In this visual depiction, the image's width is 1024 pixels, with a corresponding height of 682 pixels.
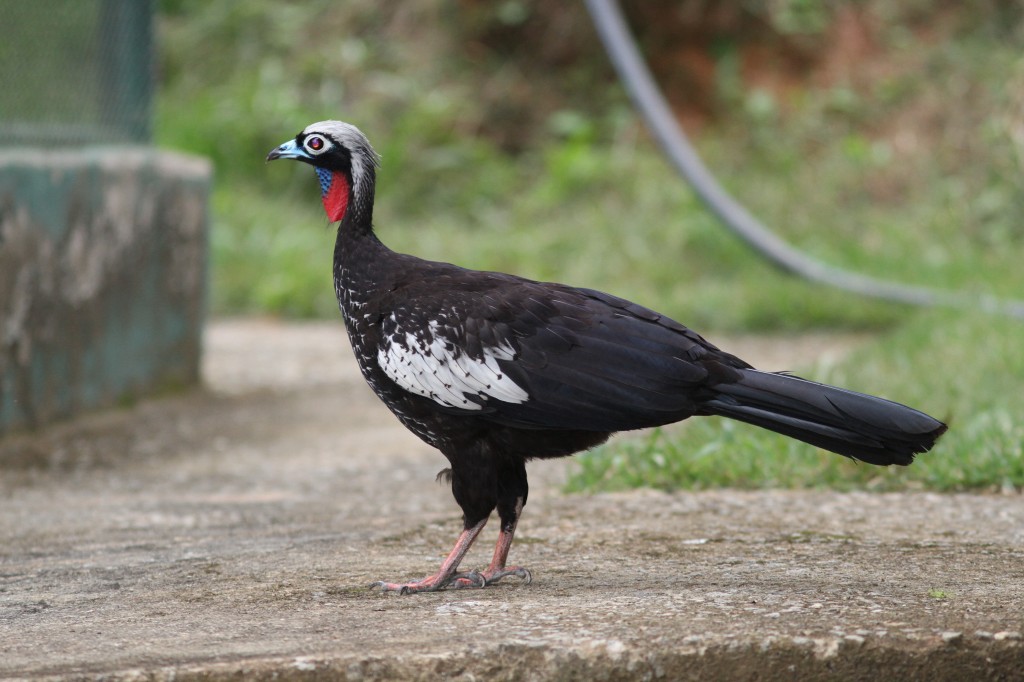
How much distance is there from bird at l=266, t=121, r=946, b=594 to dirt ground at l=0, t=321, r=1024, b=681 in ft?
0.90

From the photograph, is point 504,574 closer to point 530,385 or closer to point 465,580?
point 465,580

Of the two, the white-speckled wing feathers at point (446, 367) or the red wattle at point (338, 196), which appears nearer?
the white-speckled wing feathers at point (446, 367)

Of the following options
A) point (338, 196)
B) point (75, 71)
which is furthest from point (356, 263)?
point (75, 71)

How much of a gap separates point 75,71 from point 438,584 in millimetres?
3963

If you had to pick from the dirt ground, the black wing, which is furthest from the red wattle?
the dirt ground

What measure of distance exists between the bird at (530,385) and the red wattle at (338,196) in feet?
0.77

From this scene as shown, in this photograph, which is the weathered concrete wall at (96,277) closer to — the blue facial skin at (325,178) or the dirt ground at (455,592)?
the dirt ground at (455,592)

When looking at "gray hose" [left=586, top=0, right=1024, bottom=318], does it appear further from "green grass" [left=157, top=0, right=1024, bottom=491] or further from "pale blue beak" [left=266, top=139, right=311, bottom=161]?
"pale blue beak" [left=266, top=139, right=311, bottom=161]

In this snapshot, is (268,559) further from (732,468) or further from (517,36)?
(517,36)

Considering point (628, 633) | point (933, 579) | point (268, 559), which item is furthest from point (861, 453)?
point (268, 559)

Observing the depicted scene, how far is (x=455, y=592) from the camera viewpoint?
128 inches

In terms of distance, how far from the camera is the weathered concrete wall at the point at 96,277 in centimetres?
552

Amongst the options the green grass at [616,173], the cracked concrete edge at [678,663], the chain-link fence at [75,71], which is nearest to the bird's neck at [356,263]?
the cracked concrete edge at [678,663]

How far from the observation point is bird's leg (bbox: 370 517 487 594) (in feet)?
10.5
